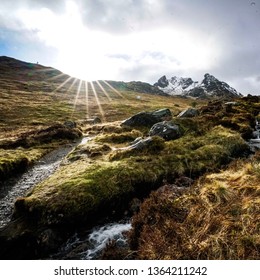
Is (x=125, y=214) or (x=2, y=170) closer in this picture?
(x=125, y=214)

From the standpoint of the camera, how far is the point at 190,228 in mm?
8203

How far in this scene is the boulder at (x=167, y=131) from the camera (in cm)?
2320

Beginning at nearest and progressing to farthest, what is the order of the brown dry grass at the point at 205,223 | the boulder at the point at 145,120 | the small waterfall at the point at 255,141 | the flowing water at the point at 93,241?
1. the brown dry grass at the point at 205,223
2. the flowing water at the point at 93,241
3. the small waterfall at the point at 255,141
4. the boulder at the point at 145,120

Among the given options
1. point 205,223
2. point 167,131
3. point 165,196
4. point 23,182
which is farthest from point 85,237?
point 167,131

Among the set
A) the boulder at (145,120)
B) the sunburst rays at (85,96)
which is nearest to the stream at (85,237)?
the boulder at (145,120)

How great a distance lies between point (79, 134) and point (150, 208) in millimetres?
28680

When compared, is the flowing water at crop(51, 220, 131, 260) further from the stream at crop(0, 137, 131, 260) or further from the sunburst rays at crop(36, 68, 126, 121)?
the sunburst rays at crop(36, 68, 126, 121)

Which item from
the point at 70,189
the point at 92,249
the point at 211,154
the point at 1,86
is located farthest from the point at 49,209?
the point at 1,86

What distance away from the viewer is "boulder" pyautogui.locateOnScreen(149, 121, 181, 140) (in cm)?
2320

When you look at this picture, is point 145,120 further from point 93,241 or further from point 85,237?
point 93,241

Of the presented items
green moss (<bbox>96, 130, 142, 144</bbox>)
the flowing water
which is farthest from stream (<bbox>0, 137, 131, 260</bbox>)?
green moss (<bbox>96, 130, 142, 144</bbox>)

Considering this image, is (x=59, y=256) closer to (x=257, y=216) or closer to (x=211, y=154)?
(x=257, y=216)

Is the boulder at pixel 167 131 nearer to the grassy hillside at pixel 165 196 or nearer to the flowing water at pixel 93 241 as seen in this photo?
the grassy hillside at pixel 165 196

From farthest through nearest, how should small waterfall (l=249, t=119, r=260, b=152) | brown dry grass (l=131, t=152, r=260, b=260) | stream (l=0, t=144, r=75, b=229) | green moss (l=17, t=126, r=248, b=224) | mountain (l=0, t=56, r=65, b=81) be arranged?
mountain (l=0, t=56, r=65, b=81) < small waterfall (l=249, t=119, r=260, b=152) < stream (l=0, t=144, r=75, b=229) < green moss (l=17, t=126, r=248, b=224) < brown dry grass (l=131, t=152, r=260, b=260)
